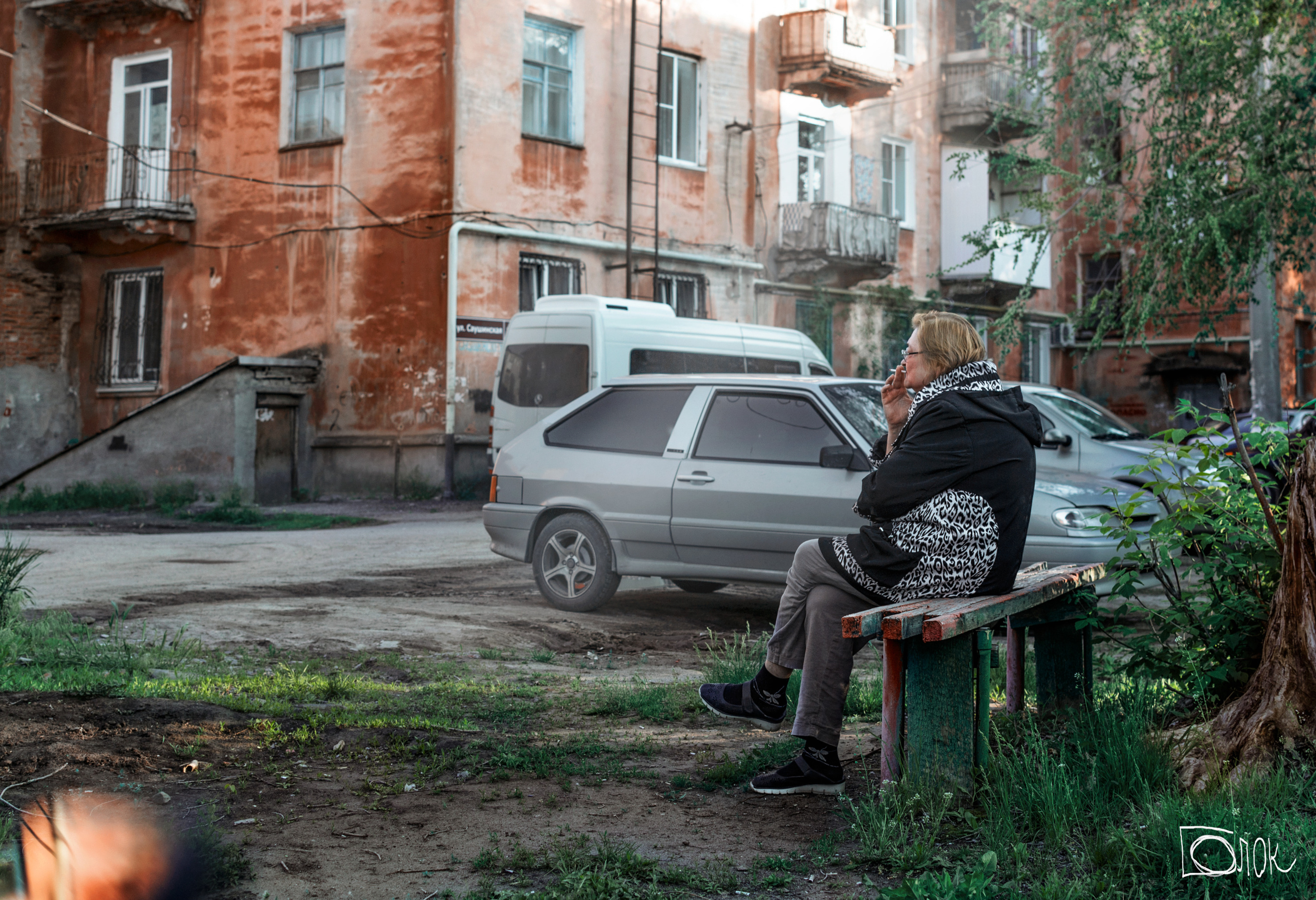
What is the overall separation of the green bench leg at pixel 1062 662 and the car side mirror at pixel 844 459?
8.75 ft

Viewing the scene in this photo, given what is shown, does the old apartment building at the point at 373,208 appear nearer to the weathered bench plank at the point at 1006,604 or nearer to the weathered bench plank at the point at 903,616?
the weathered bench plank at the point at 1006,604

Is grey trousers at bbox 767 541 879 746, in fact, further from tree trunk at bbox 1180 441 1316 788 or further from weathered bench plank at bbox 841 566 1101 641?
tree trunk at bbox 1180 441 1316 788

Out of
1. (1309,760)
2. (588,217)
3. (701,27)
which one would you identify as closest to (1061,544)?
(1309,760)

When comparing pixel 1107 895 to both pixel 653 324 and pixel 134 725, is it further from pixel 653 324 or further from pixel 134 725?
pixel 653 324

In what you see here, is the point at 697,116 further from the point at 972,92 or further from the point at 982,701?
the point at 982,701

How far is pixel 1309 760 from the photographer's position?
372 centimetres

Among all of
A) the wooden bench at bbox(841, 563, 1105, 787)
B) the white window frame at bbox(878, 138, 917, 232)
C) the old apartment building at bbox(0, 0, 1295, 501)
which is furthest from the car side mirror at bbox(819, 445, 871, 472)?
the white window frame at bbox(878, 138, 917, 232)

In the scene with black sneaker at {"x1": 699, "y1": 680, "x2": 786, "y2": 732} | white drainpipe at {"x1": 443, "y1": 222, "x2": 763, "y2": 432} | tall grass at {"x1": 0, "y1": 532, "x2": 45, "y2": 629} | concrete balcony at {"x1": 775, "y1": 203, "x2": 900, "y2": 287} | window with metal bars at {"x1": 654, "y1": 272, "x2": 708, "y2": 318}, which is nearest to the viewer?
black sneaker at {"x1": 699, "y1": 680, "x2": 786, "y2": 732}

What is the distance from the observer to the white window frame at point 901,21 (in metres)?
27.7

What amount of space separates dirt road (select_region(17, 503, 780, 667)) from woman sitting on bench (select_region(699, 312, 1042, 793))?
279 cm

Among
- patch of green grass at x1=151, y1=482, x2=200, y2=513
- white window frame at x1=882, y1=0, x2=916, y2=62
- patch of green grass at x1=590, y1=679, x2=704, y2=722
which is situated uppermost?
white window frame at x1=882, y1=0, x2=916, y2=62

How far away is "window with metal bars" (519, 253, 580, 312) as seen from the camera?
2098 centimetres

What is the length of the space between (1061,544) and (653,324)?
9.17 meters

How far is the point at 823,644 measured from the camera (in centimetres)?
433
